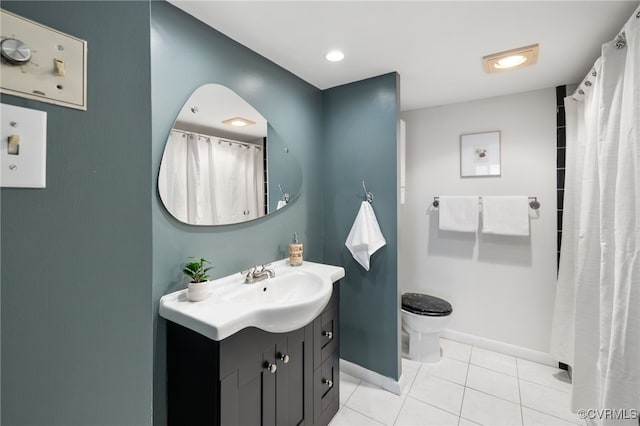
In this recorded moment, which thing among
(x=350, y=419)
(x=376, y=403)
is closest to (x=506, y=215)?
(x=376, y=403)

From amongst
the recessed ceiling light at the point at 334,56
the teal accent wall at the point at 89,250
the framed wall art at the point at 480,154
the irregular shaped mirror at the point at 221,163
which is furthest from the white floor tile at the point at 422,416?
the recessed ceiling light at the point at 334,56

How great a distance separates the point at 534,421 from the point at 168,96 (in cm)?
275

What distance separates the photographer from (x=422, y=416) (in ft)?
5.51

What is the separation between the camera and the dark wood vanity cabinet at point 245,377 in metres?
1.02

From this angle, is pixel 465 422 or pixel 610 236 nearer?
pixel 610 236

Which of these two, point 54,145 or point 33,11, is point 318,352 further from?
point 33,11

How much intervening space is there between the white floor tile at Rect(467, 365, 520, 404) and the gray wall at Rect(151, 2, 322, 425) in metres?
1.50

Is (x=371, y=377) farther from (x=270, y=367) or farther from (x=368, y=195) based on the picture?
(x=368, y=195)

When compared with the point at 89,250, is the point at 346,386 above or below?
below

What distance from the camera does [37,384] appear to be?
40cm

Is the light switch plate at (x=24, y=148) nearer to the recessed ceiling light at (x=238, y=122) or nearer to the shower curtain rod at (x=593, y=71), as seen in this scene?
the recessed ceiling light at (x=238, y=122)

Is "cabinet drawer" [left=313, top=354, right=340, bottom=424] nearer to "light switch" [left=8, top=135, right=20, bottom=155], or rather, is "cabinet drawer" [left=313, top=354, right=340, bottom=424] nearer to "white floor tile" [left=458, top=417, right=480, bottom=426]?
"white floor tile" [left=458, top=417, right=480, bottom=426]

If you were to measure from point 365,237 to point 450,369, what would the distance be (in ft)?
4.39

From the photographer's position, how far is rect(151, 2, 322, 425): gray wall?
1192mm
